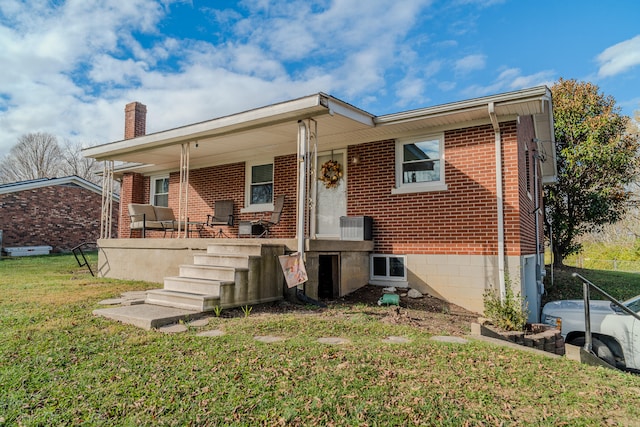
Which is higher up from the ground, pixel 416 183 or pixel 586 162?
pixel 586 162

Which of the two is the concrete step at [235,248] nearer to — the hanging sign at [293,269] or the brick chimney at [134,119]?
the hanging sign at [293,269]

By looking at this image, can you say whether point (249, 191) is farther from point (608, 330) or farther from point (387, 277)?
point (608, 330)

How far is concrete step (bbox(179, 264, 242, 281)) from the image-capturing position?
555 centimetres

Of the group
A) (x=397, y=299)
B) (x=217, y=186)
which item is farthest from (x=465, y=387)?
(x=217, y=186)

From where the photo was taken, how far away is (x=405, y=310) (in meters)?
6.12

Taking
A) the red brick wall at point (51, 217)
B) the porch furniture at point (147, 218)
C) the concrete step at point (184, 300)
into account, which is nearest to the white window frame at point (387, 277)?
the concrete step at point (184, 300)

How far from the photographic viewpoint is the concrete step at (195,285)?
5.32m

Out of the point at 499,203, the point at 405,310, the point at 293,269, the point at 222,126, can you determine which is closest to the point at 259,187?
the point at 222,126

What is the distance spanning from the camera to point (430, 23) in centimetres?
1111

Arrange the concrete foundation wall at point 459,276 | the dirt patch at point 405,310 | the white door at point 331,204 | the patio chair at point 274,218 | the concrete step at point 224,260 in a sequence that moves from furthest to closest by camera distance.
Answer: the patio chair at point 274,218 < the white door at point 331,204 < the concrete foundation wall at point 459,276 < the concrete step at point 224,260 < the dirt patch at point 405,310

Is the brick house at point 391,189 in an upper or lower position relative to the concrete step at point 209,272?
upper

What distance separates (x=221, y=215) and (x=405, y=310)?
604cm

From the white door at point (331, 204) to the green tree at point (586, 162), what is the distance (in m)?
9.95

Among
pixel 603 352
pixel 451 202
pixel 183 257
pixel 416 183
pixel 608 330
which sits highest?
pixel 416 183
